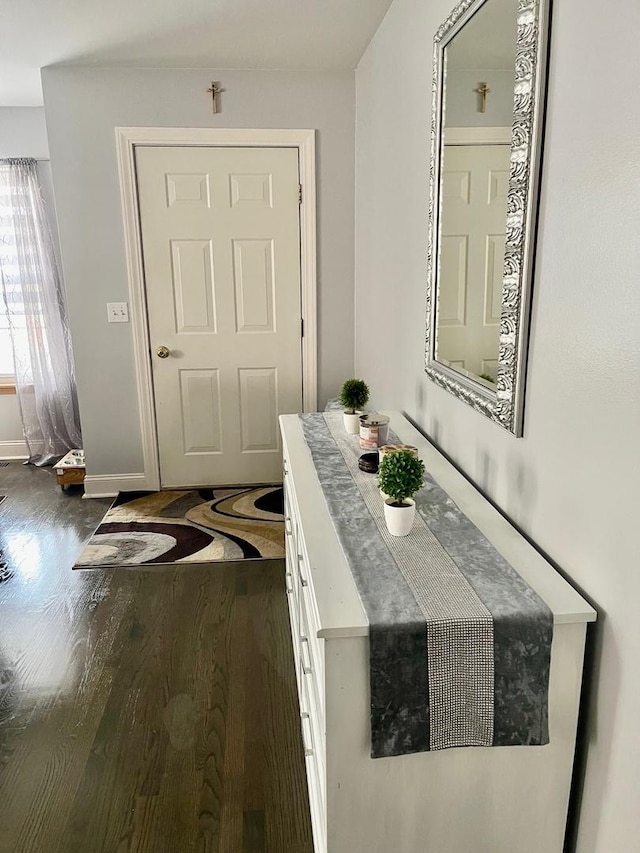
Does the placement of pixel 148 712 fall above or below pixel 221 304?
below

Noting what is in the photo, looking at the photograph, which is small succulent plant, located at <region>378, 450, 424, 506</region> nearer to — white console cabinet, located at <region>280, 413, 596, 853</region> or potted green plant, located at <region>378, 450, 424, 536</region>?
potted green plant, located at <region>378, 450, 424, 536</region>

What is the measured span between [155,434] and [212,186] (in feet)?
4.86

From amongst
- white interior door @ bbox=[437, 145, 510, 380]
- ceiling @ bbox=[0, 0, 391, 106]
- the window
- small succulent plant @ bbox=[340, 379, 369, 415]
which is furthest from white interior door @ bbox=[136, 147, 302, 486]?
white interior door @ bbox=[437, 145, 510, 380]

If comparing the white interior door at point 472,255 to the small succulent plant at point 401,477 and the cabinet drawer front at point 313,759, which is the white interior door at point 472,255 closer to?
the small succulent plant at point 401,477

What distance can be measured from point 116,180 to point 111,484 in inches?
69.5

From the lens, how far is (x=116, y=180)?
3.56 meters

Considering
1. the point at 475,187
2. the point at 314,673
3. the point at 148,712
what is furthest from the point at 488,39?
the point at 148,712

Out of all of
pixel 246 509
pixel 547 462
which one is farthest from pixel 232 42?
pixel 547 462

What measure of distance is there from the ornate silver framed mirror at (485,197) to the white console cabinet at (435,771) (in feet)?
1.65

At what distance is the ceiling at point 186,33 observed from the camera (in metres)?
2.62

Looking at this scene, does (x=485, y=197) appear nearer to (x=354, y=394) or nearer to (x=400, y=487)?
(x=400, y=487)

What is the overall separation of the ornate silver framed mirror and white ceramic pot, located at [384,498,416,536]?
0.29 m

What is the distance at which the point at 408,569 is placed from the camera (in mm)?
1306

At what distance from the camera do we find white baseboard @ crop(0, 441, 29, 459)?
4824 millimetres
